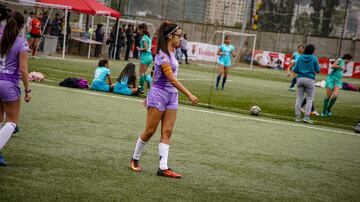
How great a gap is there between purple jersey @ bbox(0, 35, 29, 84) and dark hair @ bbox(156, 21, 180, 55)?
5.40 feet

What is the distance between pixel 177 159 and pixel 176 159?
2cm

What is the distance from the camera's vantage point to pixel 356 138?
15094 millimetres

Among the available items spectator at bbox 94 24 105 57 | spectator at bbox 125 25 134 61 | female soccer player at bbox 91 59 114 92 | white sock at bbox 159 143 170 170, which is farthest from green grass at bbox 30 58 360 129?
spectator at bbox 125 25 134 61

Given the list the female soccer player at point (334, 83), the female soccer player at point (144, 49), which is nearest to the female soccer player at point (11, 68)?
the female soccer player at point (144, 49)

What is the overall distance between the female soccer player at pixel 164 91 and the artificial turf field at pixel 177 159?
448mm

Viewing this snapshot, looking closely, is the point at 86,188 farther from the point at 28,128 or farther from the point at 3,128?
the point at 28,128

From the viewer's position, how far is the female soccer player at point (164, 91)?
27.1 ft

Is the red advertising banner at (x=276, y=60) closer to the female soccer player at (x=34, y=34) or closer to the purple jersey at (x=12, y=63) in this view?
the female soccer player at (x=34, y=34)

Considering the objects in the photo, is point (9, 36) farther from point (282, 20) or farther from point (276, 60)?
point (282, 20)

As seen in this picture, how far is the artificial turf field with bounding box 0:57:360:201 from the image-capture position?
24.4 ft

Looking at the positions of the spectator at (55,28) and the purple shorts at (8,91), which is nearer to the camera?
the purple shorts at (8,91)

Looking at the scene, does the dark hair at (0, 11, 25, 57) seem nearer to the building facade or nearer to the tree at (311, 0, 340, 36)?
the building facade

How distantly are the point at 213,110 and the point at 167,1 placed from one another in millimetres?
42702

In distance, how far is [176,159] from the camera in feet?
32.5
